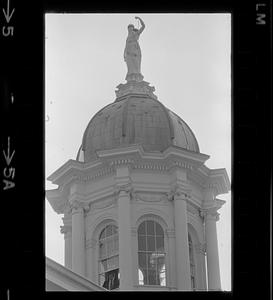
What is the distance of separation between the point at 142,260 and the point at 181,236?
3.56 feet

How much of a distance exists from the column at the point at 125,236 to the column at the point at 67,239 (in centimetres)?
114

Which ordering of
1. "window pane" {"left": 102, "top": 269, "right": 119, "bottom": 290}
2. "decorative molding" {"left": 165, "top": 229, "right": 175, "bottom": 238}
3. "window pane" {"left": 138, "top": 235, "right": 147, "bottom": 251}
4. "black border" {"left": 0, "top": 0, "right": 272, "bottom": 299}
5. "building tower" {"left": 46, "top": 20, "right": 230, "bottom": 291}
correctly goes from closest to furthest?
1. "black border" {"left": 0, "top": 0, "right": 272, "bottom": 299}
2. "window pane" {"left": 102, "top": 269, "right": 119, "bottom": 290}
3. "building tower" {"left": 46, "top": 20, "right": 230, "bottom": 291}
4. "window pane" {"left": 138, "top": 235, "right": 147, "bottom": 251}
5. "decorative molding" {"left": 165, "top": 229, "right": 175, "bottom": 238}

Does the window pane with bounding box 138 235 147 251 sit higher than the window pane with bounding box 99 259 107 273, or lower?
higher

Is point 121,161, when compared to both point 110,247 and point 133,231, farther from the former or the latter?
point 110,247

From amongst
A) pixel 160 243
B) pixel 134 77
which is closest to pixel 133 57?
pixel 134 77

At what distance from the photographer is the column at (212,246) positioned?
39906 millimetres

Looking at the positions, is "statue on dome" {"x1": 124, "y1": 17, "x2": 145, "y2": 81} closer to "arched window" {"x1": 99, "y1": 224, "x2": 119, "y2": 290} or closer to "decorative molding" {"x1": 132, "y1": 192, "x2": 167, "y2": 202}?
"decorative molding" {"x1": 132, "y1": 192, "x2": 167, "y2": 202}

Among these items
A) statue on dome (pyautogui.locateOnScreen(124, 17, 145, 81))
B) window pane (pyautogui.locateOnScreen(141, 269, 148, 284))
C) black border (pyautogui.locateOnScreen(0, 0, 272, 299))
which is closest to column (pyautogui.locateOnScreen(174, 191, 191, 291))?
window pane (pyautogui.locateOnScreen(141, 269, 148, 284))

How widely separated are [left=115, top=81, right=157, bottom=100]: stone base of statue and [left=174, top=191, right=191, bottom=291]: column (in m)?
2.74

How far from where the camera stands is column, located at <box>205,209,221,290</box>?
131ft

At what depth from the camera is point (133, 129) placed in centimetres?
4041
